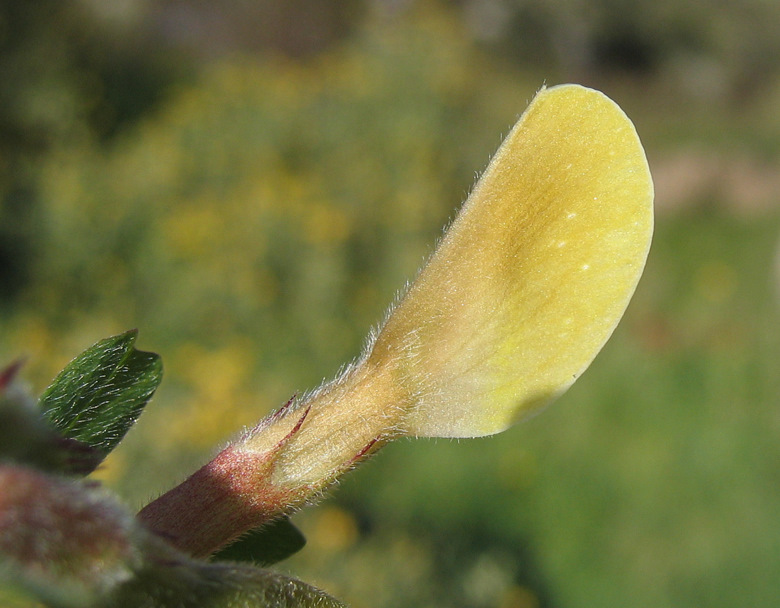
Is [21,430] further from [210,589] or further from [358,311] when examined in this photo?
[358,311]

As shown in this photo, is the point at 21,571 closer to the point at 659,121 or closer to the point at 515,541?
the point at 515,541

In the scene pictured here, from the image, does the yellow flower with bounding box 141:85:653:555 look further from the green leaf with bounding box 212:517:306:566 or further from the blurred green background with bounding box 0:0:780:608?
the blurred green background with bounding box 0:0:780:608

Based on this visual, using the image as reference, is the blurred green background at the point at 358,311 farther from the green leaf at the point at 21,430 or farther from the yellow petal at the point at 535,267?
the green leaf at the point at 21,430

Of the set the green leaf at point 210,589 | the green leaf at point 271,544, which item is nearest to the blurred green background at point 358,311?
the green leaf at point 271,544

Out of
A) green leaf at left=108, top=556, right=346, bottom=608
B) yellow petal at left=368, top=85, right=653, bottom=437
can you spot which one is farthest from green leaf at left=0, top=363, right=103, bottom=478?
yellow petal at left=368, top=85, right=653, bottom=437

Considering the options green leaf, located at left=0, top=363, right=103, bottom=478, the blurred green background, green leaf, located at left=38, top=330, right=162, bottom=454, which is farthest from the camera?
the blurred green background

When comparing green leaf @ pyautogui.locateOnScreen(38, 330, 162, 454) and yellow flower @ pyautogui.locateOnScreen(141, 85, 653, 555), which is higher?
green leaf @ pyautogui.locateOnScreen(38, 330, 162, 454)

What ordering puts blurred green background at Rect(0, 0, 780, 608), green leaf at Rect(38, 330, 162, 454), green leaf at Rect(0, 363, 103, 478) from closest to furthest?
green leaf at Rect(0, 363, 103, 478)
green leaf at Rect(38, 330, 162, 454)
blurred green background at Rect(0, 0, 780, 608)
